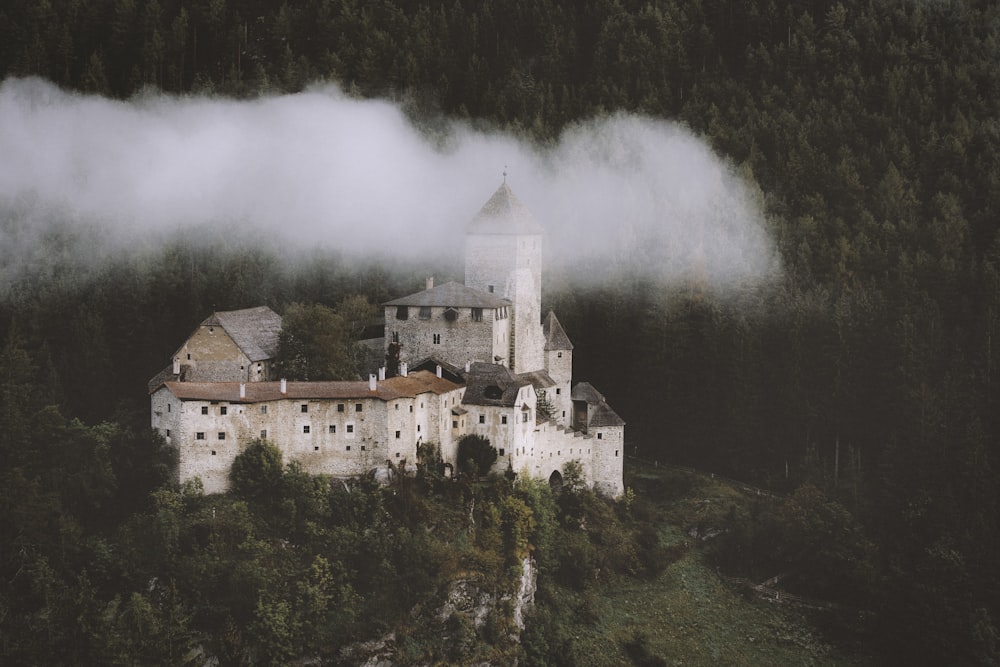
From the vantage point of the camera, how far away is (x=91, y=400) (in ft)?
258

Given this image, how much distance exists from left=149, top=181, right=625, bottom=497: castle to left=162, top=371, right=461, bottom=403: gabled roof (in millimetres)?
78

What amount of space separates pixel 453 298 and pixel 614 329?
18.2 m

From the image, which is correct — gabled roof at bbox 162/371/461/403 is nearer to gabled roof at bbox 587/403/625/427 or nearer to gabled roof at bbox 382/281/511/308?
gabled roof at bbox 382/281/511/308

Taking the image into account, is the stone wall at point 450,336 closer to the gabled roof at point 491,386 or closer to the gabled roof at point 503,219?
the gabled roof at point 491,386

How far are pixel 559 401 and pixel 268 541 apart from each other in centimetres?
1974

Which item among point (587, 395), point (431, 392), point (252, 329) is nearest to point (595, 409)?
point (587, 395)

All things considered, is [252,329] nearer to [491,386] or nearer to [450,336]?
[450,336]

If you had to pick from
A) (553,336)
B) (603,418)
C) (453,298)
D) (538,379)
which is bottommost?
(603,418)

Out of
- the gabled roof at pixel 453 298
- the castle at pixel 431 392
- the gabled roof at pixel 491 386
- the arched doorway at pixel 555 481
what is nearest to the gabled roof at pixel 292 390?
the castle at pixel 431 392

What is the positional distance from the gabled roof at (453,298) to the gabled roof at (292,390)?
7.47 meters

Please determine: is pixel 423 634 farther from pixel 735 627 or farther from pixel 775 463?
pixel 775 463

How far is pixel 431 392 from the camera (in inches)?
2753

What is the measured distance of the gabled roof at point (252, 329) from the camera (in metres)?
72.2

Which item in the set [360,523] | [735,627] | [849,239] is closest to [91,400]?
[360,523]
